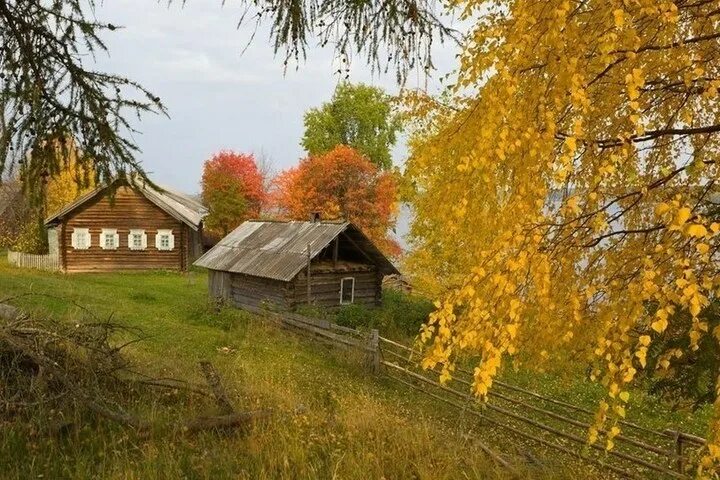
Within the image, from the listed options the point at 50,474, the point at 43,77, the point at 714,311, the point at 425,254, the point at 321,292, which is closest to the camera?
the point at 714,311

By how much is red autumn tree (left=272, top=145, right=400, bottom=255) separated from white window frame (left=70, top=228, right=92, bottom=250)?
39.8ft

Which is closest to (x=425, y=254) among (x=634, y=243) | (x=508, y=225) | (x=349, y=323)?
(x=349, y=323)

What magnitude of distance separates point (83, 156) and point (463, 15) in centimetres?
371

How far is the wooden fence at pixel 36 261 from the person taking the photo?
3447 centimetres

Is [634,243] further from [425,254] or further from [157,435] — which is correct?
[425,254]

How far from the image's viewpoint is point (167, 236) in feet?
119

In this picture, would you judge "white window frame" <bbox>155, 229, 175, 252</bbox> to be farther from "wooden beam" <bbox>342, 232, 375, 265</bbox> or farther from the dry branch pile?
the dry branch pile

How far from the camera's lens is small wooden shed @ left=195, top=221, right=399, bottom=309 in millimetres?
21953

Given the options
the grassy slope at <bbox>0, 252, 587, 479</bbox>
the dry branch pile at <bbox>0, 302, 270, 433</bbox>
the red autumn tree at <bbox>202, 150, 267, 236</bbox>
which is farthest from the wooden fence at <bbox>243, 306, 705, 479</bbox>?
the red autumn tree at <bbox>202, 150, 267, 236</bbox>

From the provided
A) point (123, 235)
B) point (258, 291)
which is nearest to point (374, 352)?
→ point (258, 291)

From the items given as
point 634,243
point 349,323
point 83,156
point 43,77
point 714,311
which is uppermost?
point 43,77

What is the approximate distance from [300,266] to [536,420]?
11.0m

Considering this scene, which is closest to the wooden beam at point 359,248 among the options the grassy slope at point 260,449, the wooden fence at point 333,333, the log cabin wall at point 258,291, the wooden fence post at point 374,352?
the log cabin wall at point 258,291

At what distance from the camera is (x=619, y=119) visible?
4875 millimetres
